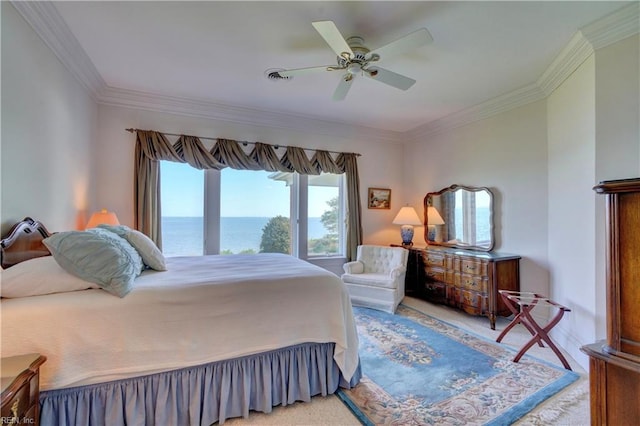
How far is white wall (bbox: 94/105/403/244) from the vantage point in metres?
3.48

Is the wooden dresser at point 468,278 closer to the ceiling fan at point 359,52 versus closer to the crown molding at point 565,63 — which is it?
the crown molding at point 565,63

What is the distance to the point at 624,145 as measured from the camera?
7.16ft

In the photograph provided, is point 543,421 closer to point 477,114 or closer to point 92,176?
point 477,114

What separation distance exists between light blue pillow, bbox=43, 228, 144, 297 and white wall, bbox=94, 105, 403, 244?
7.18ft

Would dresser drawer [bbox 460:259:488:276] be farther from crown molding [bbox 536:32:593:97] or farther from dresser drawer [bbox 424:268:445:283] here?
crown molding [bbox 536:32:593:97]

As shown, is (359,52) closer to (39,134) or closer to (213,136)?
(213,136)

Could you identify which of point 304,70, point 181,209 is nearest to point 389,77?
point 304,70

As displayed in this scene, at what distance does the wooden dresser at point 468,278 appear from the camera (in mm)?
3320

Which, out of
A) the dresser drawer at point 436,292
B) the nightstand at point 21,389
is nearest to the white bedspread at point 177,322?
the nightstand at point 21,389

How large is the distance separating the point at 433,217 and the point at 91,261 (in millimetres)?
4325

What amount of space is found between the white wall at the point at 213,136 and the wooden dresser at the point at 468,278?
1.13 metres

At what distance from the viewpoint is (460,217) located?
4.26m

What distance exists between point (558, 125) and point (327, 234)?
321 centimetres

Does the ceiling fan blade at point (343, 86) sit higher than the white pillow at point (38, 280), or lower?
higher
